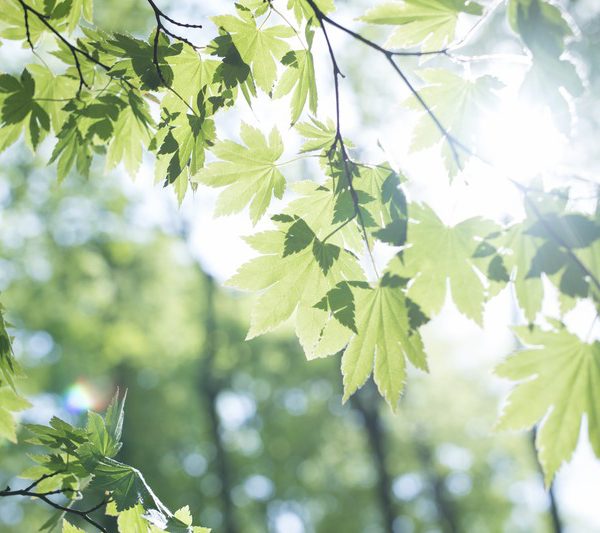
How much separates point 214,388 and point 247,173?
17851mm

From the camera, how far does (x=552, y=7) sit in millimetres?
1062

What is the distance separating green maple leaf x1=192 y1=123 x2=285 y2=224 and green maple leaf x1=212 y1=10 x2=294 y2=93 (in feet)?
0.55

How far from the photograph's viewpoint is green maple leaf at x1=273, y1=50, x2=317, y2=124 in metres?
1.51

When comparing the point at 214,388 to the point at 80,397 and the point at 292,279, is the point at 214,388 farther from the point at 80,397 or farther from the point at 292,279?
the point at 292,279

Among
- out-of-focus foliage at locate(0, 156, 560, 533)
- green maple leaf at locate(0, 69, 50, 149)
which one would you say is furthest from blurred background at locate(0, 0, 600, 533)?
green maple leaf at locate(0, 69, 50, 149)

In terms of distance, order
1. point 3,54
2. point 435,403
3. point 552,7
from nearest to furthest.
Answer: point 552,7 < point 3,54 < point 435,403

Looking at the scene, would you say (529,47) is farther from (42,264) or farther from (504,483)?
(504,483)

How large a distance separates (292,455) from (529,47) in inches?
812

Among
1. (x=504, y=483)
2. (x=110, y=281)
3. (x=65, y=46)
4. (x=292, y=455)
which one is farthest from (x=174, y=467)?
(x=65, y=46)

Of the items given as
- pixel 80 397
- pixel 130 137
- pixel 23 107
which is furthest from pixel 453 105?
pixel 80 397

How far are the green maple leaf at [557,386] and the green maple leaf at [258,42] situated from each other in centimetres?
94

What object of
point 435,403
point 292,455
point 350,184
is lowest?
point 292,455

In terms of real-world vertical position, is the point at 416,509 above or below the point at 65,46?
below

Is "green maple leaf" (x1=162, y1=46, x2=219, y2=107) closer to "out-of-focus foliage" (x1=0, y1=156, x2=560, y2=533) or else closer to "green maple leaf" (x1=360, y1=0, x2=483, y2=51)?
"green maple leaf" (x1=360, y1=0, x2=483, y2=51)
